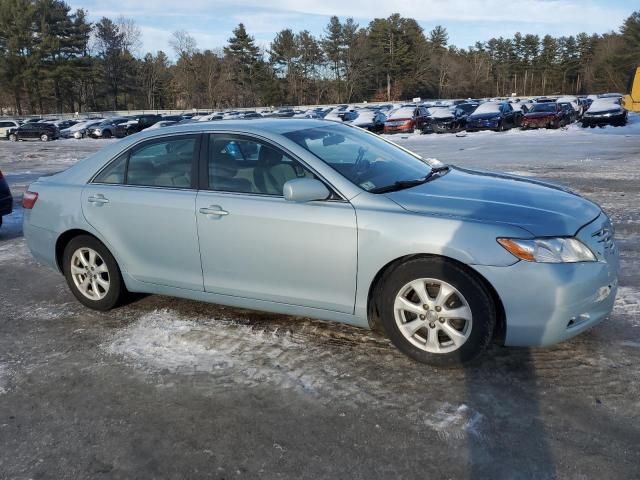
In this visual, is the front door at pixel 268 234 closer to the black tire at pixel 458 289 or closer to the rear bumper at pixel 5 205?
the black tire at pixel 458 289

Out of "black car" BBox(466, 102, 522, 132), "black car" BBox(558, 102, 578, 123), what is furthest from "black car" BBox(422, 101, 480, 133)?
"black car" BBox(558, 102, 578, 123)

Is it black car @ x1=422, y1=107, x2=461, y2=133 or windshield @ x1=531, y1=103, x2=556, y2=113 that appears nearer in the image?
windshield @ x1=531, y1=103, x2=556, y2=113

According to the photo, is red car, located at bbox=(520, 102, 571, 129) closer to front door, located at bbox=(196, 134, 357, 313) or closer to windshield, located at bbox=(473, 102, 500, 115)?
windshield, located at bbox=(473, 102, 500, 115)

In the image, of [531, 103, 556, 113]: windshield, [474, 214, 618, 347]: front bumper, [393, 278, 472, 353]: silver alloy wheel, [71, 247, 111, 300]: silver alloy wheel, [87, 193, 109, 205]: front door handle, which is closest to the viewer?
[474, 214, 618, 347]: front bumper

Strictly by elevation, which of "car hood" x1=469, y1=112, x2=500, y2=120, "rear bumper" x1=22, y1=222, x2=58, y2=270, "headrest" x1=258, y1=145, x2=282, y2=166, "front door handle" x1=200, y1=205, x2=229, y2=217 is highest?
"headrest" x1=258, y1=145, x2=282, y2=166

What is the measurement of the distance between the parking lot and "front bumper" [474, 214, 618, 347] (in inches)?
12.0

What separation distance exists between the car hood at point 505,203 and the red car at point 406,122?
2803cm

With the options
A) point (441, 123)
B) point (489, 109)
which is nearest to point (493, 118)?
point (489, 109)

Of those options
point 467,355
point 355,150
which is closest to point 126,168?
point 355,150

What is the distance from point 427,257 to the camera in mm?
3441

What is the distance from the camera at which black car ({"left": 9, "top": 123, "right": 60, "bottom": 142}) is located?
130 feet

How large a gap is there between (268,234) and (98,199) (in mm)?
1672

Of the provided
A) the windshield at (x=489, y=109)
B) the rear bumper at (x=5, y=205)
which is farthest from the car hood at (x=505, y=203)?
the windshield at (x=489, y=109)

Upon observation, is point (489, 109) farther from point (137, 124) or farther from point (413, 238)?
point (413, 238)
